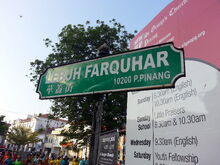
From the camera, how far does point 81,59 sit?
15070 mm

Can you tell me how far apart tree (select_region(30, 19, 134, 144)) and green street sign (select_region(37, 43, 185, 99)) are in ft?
36.8

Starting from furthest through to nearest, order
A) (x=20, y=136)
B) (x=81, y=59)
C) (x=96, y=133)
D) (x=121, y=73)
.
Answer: (x=20, y=136) → (x=81, y=59) → (x=121, y=73) → (x=96, y=133)

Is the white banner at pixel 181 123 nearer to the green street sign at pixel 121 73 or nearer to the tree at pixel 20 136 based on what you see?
the green street sign at pixel 121 73

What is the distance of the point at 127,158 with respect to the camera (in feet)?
14.0

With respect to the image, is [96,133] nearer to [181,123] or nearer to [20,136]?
[181,123]

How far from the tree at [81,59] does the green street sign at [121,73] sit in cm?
1122

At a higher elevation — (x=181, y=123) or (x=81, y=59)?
(x=81, y=59)

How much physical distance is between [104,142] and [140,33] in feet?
12.9

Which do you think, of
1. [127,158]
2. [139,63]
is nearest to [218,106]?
[139,63]

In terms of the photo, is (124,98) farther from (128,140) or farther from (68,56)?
(128,140)

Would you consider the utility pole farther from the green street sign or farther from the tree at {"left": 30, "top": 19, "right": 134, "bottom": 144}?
the tree at {"left": 30, "top": 19, "right": 134, "bottom": 144}

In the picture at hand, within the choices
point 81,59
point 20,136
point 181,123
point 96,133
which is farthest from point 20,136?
point 96,133

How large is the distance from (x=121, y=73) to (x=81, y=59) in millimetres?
13307

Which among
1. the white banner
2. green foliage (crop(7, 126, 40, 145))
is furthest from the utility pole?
green foliage (crop(7, 126, 40, 145))
